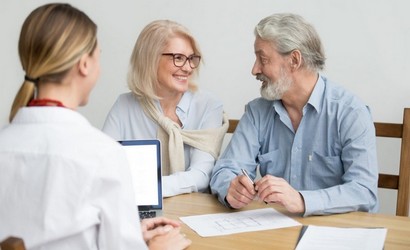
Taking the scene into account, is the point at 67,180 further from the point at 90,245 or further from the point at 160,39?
the point at 160,39

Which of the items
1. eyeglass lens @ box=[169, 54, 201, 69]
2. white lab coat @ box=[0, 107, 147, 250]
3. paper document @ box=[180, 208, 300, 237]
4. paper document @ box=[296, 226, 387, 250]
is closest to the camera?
white lab coat @ box=[0, 107, 147, 250]

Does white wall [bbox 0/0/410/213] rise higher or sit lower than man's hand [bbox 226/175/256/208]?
higher

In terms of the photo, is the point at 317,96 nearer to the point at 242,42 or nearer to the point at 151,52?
the point at 151,52

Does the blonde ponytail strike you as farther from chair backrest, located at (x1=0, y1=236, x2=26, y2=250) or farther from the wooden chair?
the wooden chair

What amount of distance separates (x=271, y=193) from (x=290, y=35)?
57 centimetres

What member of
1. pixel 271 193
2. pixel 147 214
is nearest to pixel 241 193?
pixel 271 193

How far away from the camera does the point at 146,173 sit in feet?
4.61

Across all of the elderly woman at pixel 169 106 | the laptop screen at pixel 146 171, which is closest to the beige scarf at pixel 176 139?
the elderly woman at pixel 169 106

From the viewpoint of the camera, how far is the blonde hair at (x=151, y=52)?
6.05 feet

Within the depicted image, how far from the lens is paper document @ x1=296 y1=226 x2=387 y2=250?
114 centimetres

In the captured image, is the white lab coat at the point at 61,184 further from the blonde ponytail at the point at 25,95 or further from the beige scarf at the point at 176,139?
the beige scarf at the point at 176,139

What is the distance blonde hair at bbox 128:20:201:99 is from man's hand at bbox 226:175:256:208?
1.83 feet

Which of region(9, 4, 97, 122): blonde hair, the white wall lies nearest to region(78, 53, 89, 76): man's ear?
region(9, 4, 97, 122): blonde hair

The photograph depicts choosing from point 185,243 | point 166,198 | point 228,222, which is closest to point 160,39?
point 166,198
